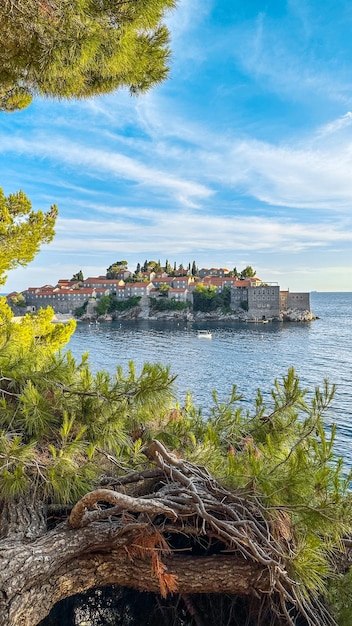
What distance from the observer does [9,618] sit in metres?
1.76

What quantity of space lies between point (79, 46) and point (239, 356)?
2409 centimetres

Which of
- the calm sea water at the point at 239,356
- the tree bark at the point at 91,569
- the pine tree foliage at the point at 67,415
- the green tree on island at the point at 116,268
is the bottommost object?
the calm sea water at the point at 239,356

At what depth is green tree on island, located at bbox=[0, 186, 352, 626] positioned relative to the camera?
193 cm

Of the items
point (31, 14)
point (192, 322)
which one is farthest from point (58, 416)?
point (192, 322)

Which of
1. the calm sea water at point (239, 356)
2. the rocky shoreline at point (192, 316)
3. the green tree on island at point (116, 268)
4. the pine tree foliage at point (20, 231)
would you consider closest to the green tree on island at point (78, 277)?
the green tree on island at point (116, 268)

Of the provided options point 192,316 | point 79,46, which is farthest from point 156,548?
point 192,316

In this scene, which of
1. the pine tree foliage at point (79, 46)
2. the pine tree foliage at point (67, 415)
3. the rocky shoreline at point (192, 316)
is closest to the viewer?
the pine tree foliage at point (67, 415)

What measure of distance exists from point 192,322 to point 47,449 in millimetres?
49697

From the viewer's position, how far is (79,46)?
9.73 ft

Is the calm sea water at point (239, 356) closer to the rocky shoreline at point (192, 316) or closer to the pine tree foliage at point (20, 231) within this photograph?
the pine tree foliage at point (20, 231)

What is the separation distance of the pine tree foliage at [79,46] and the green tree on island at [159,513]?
89.8 inches

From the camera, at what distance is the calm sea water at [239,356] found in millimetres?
16844

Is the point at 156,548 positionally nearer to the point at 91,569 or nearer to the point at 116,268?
the point at 91,569

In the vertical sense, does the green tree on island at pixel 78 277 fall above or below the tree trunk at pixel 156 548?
above
